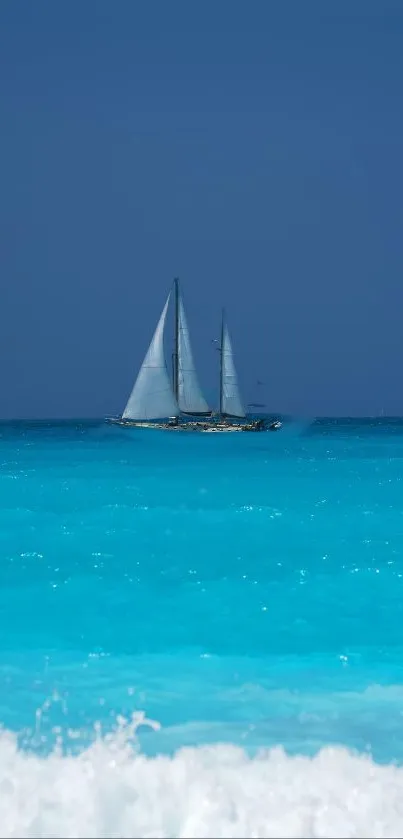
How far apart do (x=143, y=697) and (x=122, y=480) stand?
80.1 ft

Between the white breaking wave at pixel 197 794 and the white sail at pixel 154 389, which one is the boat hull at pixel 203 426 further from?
the white breaking wave at pixel 197 794

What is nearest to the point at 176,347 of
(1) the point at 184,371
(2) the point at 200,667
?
(1) the point at 184,371

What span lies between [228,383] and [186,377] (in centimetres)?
714

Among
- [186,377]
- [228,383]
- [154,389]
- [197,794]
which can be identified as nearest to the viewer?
[197,794]

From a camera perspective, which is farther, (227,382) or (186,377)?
(227,382)

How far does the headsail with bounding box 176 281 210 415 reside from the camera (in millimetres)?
70375

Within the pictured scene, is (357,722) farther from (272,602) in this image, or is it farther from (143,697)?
(272,602)

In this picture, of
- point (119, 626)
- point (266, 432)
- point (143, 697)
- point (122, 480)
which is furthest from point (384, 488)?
point (266, 432)

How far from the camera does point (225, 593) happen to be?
50.8 ft

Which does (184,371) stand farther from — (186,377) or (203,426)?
(203,426)

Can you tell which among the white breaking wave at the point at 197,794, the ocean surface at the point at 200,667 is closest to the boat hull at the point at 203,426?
the ocean surface at the point at 200,667

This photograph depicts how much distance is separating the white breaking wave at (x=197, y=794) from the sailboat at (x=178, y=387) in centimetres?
5934

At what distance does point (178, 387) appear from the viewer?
7194cm

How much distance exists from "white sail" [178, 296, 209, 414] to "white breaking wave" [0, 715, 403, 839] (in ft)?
207
